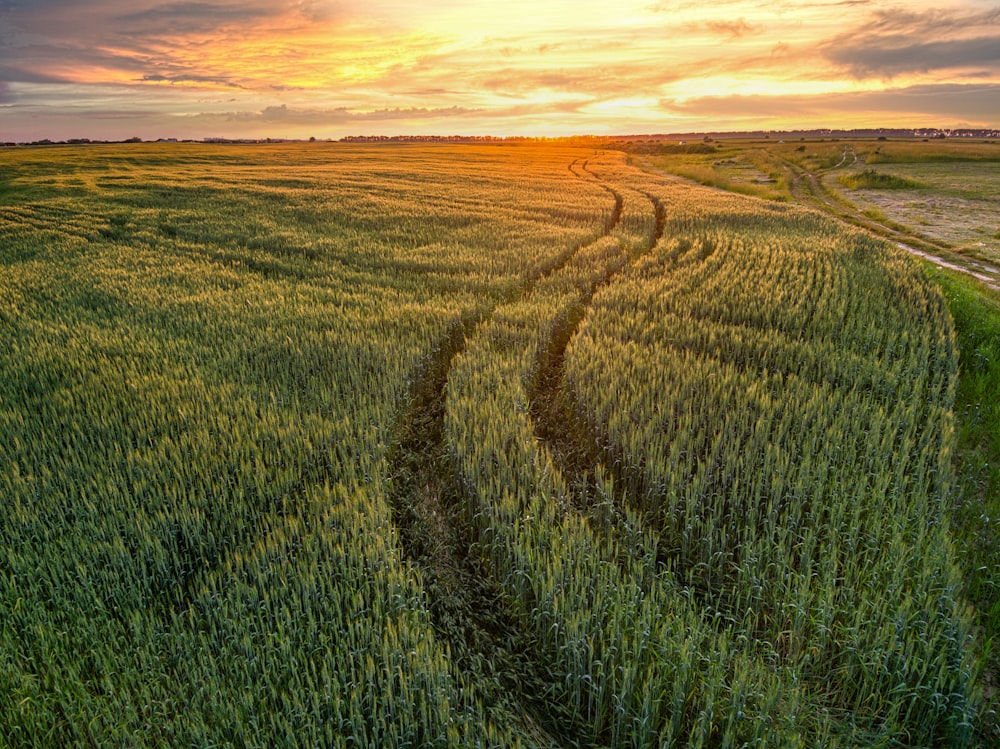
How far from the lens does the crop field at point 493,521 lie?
3021 millimetres

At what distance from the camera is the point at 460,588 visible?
13.5 ft

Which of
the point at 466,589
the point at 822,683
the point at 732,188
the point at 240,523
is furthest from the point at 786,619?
the point at 732,188

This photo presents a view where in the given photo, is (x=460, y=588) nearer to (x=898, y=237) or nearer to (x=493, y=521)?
(x=493, y=521)

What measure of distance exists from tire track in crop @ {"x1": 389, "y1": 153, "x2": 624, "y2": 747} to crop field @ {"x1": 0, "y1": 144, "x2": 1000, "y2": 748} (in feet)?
0.10

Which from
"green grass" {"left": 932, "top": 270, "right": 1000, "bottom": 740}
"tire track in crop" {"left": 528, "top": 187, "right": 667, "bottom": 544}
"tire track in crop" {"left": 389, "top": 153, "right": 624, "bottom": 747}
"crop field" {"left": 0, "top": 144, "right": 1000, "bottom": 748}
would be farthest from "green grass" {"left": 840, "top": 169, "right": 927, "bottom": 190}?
"tire track in crop" {"left": 389, "top": 153, "right": 624, "bottom": 747}

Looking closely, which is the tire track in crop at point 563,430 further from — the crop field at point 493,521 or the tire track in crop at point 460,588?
the tire track in crop at point 460,588

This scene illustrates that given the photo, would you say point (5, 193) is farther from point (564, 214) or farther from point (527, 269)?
point (527, 269)

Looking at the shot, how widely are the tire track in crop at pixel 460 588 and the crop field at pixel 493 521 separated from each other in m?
0.03

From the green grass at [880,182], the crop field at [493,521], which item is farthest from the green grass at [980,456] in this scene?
the green grass at [880,182]

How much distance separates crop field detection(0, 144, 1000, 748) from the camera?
3021 mm

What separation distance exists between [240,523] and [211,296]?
303 inches

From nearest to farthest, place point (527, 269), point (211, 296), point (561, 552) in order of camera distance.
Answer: point (561, 552), point (211, 296), point (527, 269)

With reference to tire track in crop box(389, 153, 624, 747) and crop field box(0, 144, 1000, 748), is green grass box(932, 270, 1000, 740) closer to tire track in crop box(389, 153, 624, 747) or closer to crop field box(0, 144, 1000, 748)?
crop field box(0, 144, 1000, 748)

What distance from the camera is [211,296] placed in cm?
1056
